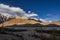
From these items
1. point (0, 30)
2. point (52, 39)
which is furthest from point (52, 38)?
point (0, 30)

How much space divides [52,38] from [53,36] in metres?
0.04

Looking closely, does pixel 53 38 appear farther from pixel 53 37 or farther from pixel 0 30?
pixel 0 30

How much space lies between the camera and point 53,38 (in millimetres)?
3664

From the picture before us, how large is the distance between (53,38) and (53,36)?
0.13 ft

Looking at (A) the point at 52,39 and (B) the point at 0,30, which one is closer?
(A) the point at 52,39

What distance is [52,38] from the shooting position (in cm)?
368

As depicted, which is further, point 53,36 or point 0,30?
point 0,30

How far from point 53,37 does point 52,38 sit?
0.03 m

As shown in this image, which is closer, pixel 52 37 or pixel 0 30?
pixel 52 37

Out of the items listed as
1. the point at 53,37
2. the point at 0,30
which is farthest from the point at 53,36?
the point at 0,30

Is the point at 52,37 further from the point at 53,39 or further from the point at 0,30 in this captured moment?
the point at 0,30

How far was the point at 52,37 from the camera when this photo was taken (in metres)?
3.69

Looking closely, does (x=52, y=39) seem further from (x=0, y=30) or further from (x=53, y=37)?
(x=0, y=30)

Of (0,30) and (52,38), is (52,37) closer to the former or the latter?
(52,38)
